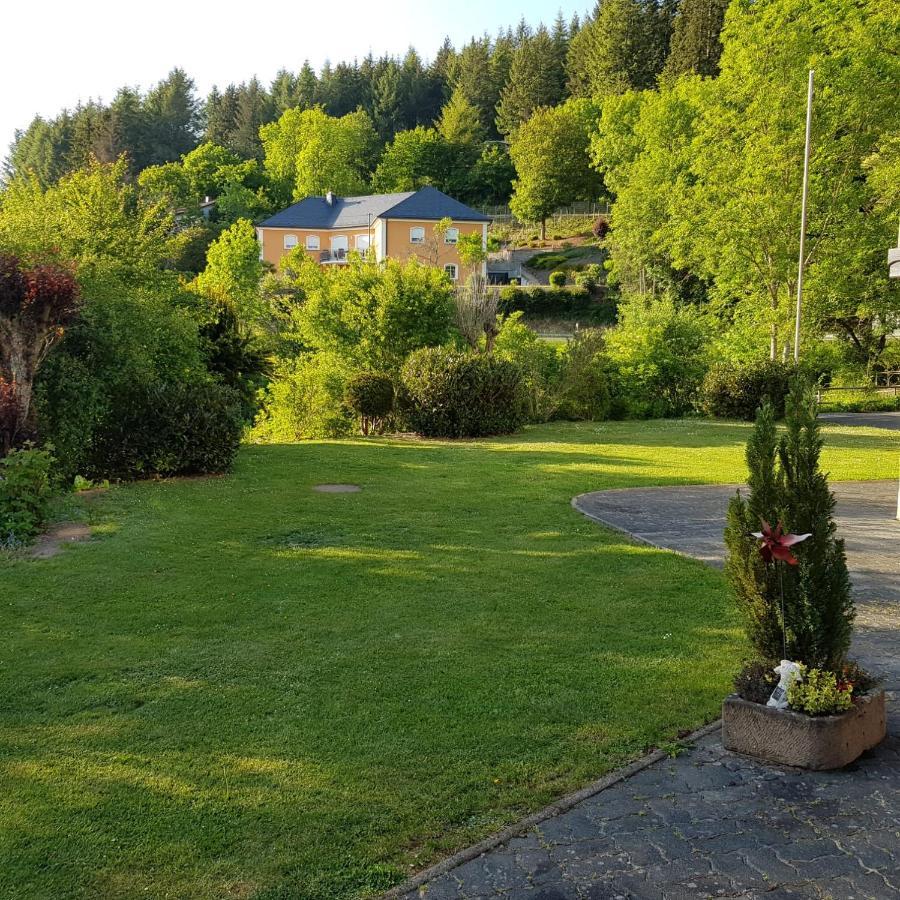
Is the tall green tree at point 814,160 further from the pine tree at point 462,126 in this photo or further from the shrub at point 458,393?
the pine tree at point 462,126

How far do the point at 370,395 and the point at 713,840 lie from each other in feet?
56.0

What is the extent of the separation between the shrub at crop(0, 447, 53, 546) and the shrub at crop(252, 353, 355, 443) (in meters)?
10.6

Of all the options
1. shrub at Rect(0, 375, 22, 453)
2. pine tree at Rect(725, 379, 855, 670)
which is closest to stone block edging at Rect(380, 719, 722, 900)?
pine tree at Rect(725, 379, 855, 670)

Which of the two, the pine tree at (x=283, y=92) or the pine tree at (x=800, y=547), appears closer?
the pine tree at (x=800, y=547)

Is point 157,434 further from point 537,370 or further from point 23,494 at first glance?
point 537,370

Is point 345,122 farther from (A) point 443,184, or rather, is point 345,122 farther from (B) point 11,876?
(B) point 11,876

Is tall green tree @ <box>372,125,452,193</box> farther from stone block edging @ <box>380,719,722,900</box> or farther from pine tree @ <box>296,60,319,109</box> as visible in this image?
stone block edging @ <box>380,719,722,900</box>

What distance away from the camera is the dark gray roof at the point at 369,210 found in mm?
67438

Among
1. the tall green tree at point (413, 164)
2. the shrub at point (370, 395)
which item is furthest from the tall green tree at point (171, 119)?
the shrub at point (370, 395)

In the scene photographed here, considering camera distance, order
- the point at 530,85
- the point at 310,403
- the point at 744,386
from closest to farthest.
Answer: the point at 310,403, the point at 744,386, the point at 530,85

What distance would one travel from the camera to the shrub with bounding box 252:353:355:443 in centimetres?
2114

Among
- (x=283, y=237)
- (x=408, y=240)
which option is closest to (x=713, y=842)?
(x=408, y=240)

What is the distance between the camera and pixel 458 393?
63.3ft

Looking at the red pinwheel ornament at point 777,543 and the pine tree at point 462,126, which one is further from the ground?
the pine tree at point 462,126
